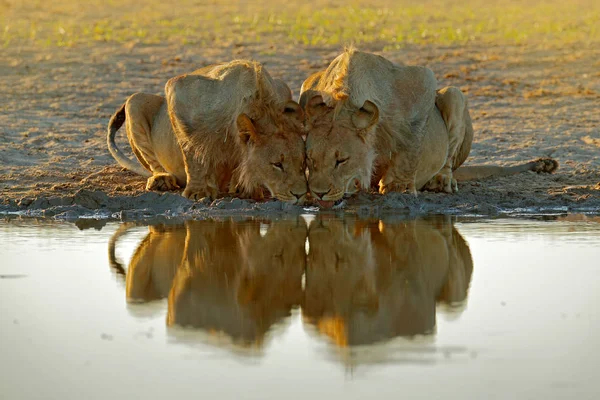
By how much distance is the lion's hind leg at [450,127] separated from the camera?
372 inches

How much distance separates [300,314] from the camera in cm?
447

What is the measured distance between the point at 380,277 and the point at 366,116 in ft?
9.08

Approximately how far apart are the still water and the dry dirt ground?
189 centimetres

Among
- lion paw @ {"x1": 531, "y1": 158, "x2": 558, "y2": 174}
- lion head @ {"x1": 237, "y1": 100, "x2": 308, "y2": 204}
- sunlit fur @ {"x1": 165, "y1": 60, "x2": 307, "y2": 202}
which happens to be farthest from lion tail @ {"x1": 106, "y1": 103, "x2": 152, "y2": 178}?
lion paw @ {"x1": 531, "y1": 158, "x2": 558, "y2": 174}

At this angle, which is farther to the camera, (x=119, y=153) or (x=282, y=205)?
(x=119, y=153)

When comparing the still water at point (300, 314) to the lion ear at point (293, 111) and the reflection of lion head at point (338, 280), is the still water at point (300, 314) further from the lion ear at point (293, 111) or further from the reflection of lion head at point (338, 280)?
the lion ear at point (293, 111)

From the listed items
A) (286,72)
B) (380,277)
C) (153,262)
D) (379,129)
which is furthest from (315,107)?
(286,72)

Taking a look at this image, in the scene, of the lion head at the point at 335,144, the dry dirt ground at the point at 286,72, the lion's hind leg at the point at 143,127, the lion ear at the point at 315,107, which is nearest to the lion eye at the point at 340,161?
the lion head at the point at 335,144

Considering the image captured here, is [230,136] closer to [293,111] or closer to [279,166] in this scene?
[279,166]

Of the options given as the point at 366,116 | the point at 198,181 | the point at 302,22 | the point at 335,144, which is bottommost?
the point at 198,181

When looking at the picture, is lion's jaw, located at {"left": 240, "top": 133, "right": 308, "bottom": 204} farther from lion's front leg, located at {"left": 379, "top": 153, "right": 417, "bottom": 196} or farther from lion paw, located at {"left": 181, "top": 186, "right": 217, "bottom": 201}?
lion's front leg, located at {"left": 379, "top": 153, "right": 417, "bottom": 196}

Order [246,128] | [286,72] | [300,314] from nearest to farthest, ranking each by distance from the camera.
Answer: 1. [300,314]
2. [246,128]
3. [286,72]

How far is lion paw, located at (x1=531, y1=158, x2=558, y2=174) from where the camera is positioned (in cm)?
1025

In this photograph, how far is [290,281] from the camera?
204 inches
